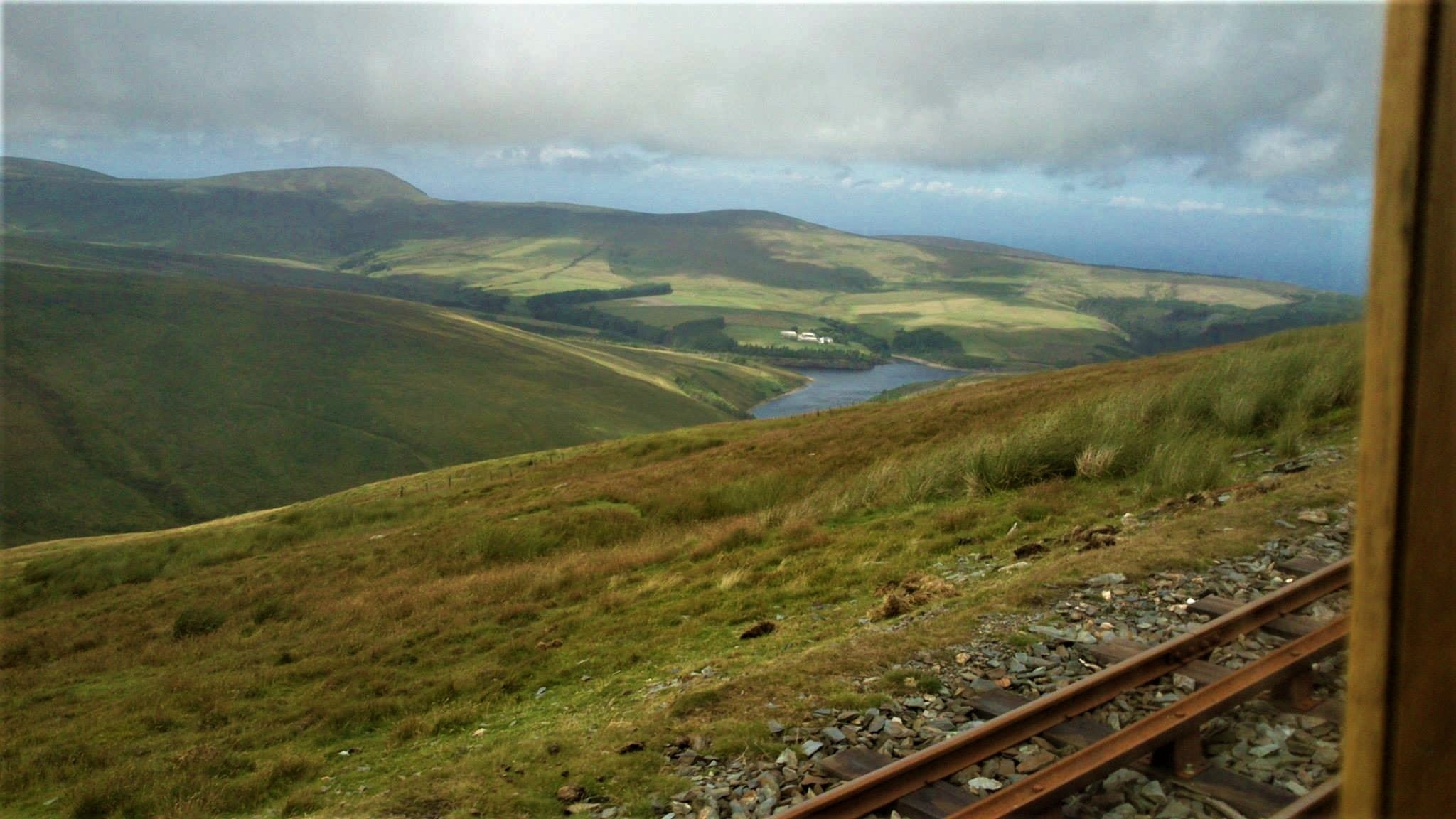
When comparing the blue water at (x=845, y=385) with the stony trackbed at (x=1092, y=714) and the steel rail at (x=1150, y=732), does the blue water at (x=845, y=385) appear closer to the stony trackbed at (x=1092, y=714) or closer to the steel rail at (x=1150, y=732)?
the stony trackbed at (x=1092, y=714)

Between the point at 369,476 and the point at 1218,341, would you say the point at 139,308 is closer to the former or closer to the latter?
the point at 369,476

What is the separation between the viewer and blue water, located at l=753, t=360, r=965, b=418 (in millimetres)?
128375

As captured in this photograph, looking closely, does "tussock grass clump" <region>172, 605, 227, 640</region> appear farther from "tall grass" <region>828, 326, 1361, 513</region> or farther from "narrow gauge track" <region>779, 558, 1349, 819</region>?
"narrow gauge track" <region>779, 558, 1349, 819</region>

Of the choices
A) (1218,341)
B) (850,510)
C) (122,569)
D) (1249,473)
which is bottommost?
(122,569)

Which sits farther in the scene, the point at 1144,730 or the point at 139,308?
the point at 139,308

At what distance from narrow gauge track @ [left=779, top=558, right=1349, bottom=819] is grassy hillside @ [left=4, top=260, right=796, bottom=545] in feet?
265

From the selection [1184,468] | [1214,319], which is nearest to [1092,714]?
[1184,468]

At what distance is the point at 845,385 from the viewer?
15062cm

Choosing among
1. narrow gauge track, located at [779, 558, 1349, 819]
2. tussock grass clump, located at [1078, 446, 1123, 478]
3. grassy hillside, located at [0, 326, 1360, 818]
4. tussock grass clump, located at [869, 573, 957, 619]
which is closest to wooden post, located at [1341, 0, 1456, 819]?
grassy hillside, located at [0, 326, 1360, 818]

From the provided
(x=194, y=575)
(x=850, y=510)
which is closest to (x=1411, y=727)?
(x=850, y=510)

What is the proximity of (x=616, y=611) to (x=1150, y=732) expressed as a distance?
903cm

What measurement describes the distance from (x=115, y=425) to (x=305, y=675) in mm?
90610

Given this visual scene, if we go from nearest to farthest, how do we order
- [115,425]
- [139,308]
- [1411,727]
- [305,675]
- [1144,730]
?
[1411,727] < [1144,730] < [305,675] < [115,425] < [139,308]

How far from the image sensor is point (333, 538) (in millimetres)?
30781
